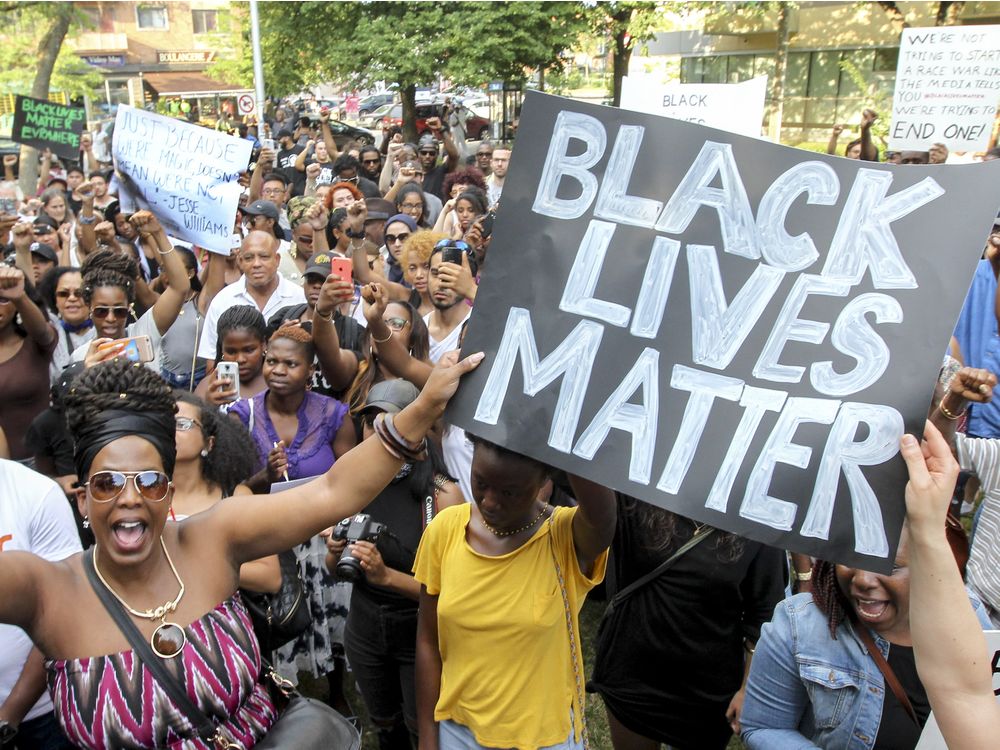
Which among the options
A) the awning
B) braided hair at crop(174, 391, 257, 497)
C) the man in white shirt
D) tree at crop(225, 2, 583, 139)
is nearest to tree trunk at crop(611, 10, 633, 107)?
tree at crop(225, 2, 583, 139)

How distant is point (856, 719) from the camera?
7.40 ft

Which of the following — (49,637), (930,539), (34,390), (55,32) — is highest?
(55,32)

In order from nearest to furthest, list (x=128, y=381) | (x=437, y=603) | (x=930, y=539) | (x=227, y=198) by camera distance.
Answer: (x=930, y=539)
(x=128, y=381)
(x=437, y=603)
(x=227, y=198)

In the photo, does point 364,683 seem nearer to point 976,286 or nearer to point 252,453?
point 252,453

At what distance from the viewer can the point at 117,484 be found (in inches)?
80.0

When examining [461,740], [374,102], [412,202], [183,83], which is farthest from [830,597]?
[183,83]

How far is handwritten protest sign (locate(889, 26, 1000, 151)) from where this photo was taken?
23.6 feet

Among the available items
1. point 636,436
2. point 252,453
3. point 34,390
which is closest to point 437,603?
point 636,436

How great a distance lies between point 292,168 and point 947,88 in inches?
355

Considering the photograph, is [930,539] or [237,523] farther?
[237,523]

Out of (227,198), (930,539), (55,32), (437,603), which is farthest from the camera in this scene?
(55,32)

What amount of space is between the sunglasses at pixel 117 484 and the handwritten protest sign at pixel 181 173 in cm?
421

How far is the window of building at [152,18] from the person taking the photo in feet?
177

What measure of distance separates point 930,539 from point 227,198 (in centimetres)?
535
